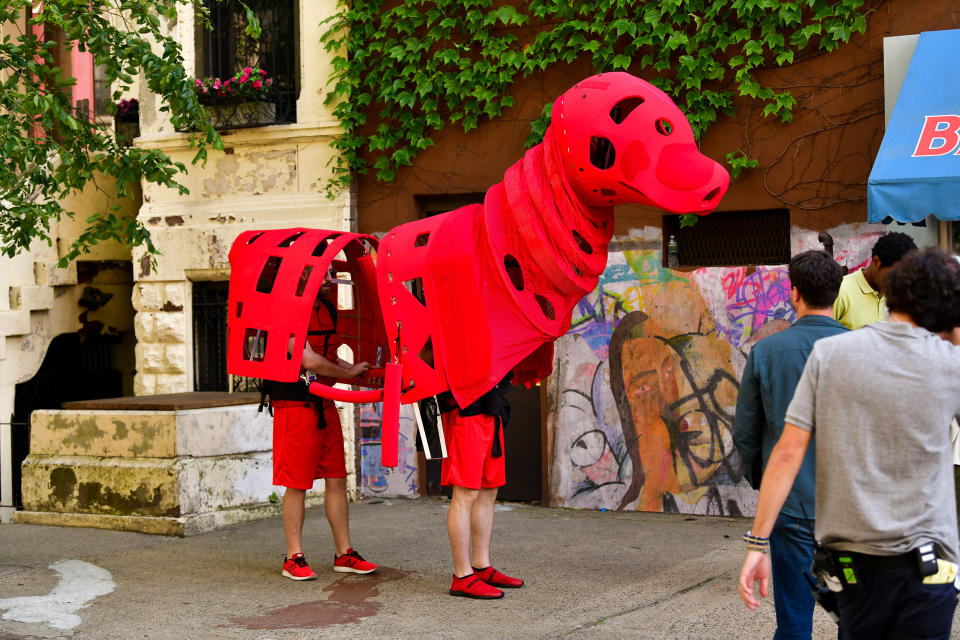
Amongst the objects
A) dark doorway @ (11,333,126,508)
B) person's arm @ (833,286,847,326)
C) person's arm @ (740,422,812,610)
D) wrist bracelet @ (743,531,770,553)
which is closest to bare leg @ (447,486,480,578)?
person's arm @ (833,286,847,326)

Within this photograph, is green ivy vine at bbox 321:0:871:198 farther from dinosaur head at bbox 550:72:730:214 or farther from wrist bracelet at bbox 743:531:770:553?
wrist bracelet at bbox 743:531:770:553

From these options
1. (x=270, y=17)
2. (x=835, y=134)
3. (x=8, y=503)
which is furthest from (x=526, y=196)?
(x=8, y=503)

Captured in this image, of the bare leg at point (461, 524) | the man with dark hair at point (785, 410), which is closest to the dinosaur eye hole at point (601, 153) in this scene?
the man with dark hair at point (785, 410)

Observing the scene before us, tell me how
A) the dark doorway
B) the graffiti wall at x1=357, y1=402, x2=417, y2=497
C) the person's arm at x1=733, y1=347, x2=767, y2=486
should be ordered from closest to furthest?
the person's arm at x1=733, y1=347, x2=767, y2=486 < the graffiti wall at x1=357, y1=402, x2=417, y2=497 < the dark doorway

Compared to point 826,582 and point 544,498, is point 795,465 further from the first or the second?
point 544,498

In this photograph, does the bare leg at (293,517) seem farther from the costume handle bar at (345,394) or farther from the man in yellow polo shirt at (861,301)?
the man in yellow polo shirt at (861,301)

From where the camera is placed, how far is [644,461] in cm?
894

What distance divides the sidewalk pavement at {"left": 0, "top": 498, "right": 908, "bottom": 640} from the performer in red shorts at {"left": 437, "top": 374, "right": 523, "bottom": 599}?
16 centimetres

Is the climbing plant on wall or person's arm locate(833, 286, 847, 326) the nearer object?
person's arm locate(833, 286, 847, 326)

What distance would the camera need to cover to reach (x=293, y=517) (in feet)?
22.0

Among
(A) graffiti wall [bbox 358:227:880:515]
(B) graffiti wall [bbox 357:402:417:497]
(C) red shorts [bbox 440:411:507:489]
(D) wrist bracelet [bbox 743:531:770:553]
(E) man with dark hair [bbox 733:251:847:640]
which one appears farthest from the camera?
(B) graffiti wall [bbox 357:402:417:497]

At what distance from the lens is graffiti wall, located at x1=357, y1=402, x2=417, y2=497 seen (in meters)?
9.92

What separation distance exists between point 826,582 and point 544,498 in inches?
240

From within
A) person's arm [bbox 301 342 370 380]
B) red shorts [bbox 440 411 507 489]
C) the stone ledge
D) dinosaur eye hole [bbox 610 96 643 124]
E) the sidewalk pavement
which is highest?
dinosaur eye hole [bbox 610 96 643 124]
